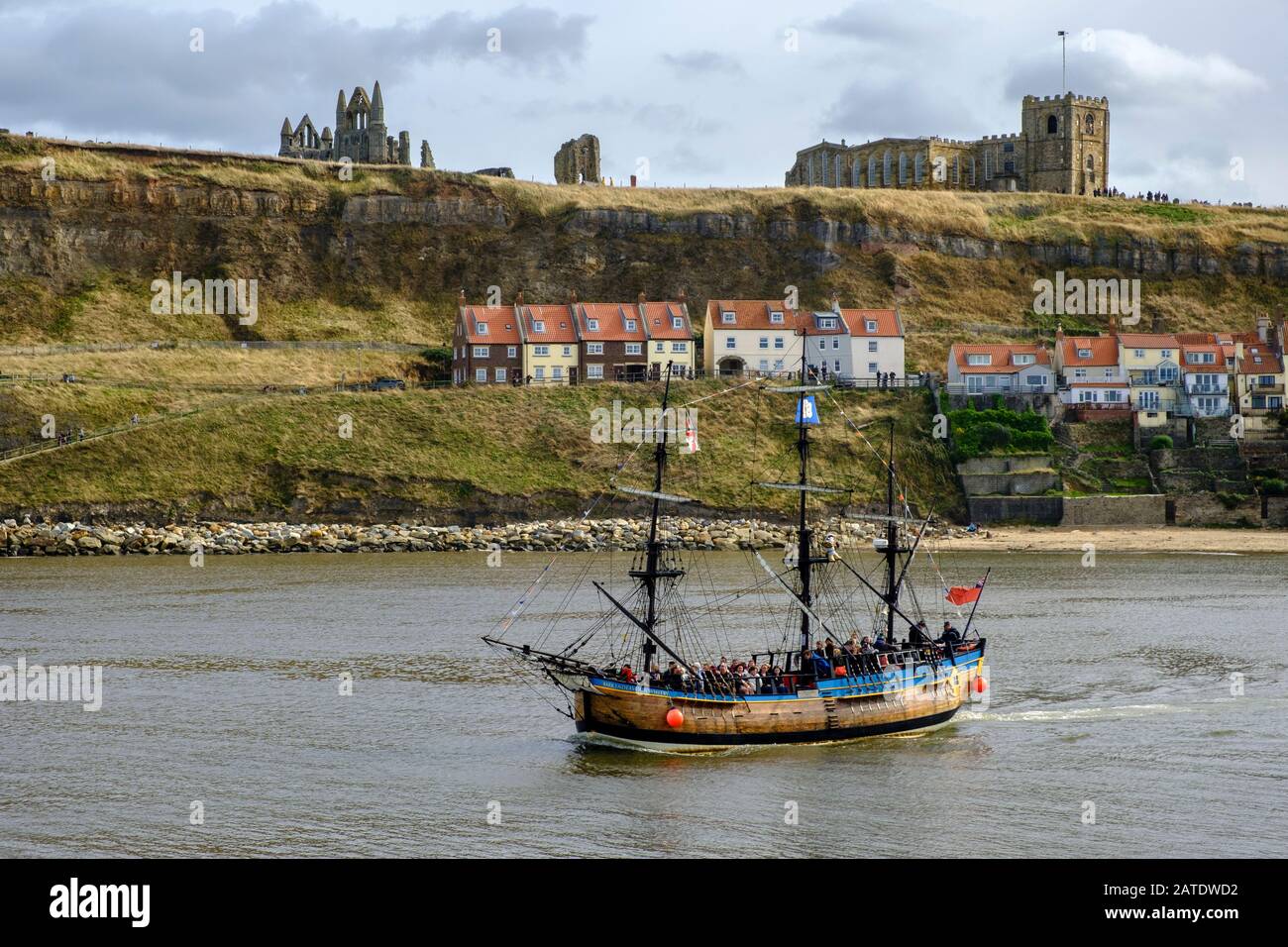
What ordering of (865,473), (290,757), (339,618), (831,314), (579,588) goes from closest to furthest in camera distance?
(290,757) → (339,618) → (579,588) → (865,473) → (831,314)

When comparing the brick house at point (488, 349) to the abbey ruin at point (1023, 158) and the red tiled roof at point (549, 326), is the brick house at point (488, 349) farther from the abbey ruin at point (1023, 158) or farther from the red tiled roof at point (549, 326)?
the abbey ruin at point (1023, 158)

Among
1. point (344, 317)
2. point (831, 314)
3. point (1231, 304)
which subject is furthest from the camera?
point (1231, 304)

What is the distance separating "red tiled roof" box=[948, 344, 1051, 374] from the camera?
118938mm

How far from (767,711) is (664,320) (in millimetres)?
81767

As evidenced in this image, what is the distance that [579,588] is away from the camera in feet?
255

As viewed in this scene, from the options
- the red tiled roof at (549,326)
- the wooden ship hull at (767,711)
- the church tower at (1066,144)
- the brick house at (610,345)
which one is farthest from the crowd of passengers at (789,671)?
the church tower at (1066,144)

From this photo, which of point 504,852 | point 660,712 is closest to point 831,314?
point 660,712

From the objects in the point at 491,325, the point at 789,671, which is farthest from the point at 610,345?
the point at 789,671

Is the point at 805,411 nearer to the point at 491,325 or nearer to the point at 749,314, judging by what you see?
the point at 491,325

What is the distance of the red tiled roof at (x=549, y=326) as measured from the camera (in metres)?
122

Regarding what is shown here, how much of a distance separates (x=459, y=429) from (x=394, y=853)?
77032 millimetres

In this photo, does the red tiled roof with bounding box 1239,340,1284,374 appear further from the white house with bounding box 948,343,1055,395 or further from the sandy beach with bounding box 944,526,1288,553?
the sandy beach with bounding box 944,526,1288,553

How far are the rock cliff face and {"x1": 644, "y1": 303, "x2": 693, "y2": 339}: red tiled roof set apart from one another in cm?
1831

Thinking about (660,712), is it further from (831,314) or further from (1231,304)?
(1231,304)
